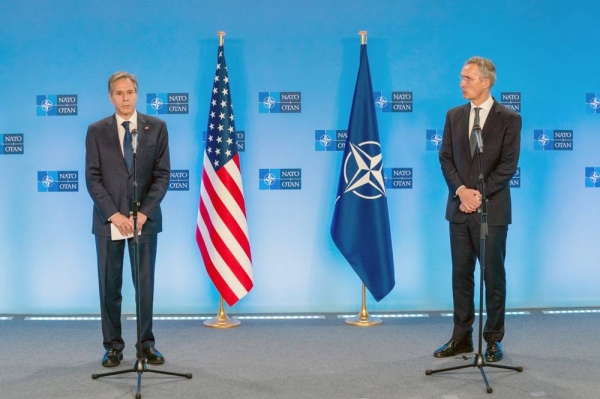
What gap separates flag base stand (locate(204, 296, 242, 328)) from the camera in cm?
610

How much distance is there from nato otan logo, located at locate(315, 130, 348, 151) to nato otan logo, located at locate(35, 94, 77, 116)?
2.07 m

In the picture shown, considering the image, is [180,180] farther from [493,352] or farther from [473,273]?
[493,352]

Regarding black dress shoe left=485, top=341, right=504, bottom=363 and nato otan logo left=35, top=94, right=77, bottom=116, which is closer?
black dress shoe left=485, top=341, right=504, bottom=363

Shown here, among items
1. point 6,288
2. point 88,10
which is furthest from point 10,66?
point 6,288

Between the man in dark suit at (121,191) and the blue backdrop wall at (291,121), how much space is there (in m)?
1.60

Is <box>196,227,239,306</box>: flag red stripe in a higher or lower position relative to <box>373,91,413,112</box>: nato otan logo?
lower

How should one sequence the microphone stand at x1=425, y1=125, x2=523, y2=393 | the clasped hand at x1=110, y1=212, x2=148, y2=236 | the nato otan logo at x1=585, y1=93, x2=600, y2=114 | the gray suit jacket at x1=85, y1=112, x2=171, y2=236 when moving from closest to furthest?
the microphone stand at x1=425, y1=125, x2=523, y2=393, the clasped hand at x1=110, y1=212, x2=148, y2=236, the gray suit jacket at x1=85, y1=112, x2=171, y2=236, the nato otan logo at x1=585, y1=93, x2=600, y2=114

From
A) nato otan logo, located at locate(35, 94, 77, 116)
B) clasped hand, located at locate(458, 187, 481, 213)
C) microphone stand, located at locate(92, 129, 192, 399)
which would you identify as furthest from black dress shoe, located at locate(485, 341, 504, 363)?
nato otan logo, located at locate(35, 94, 77, 116)

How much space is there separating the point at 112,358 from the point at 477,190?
256cm

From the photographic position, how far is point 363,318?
20.4ft

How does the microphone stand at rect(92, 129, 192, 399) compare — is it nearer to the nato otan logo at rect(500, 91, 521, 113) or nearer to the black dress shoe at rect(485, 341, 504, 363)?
the black dress shoe at rect(485, 341, 504, 363)

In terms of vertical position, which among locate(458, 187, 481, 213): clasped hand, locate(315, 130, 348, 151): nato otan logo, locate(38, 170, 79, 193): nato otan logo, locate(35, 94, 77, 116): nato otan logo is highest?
locate(35, 94, 77, 116): nato otan logo

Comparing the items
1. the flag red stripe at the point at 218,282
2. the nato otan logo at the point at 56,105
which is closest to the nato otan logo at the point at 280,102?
the flag red stripe at the point at 218,282

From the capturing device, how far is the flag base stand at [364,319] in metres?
6.15
